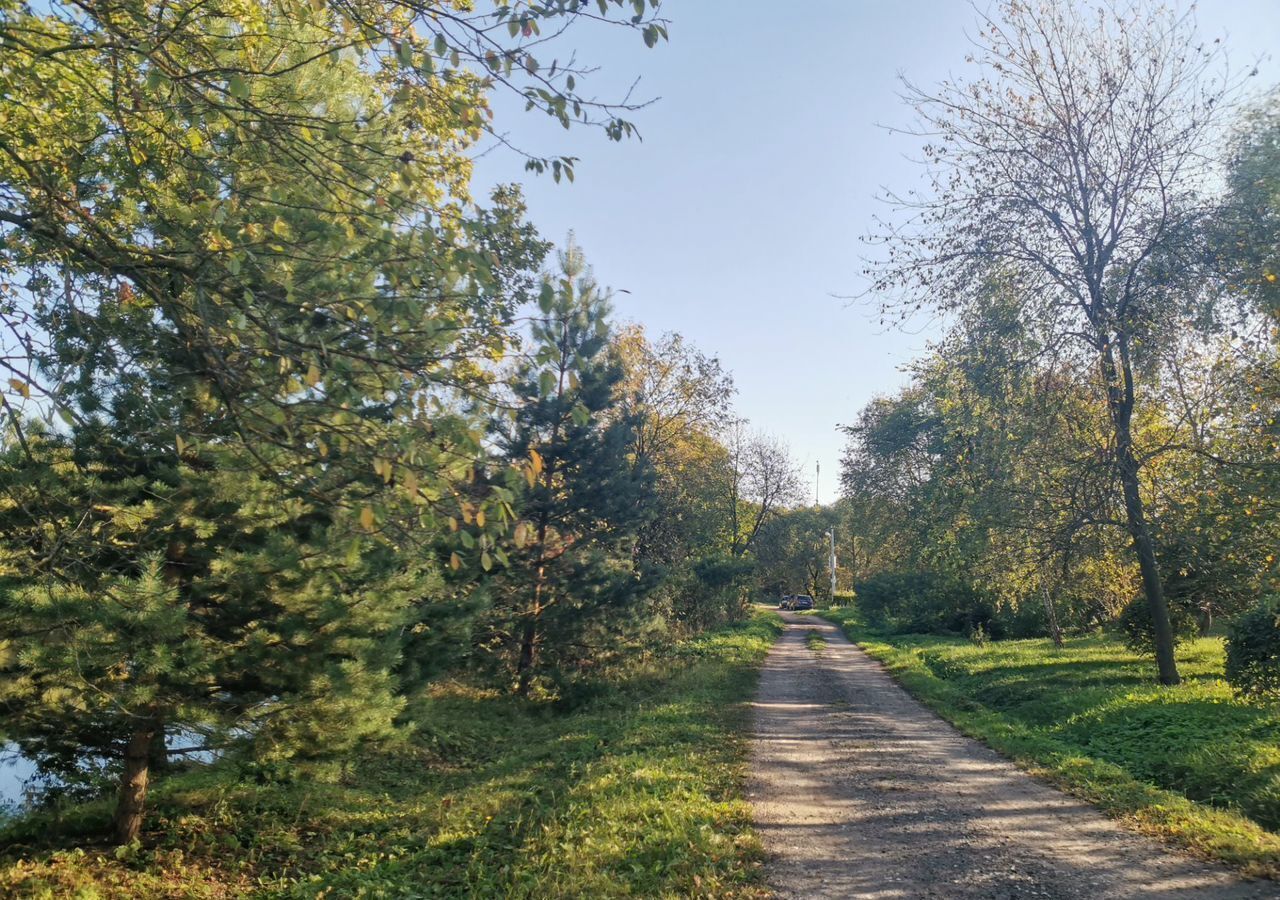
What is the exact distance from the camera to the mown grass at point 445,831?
5.78m

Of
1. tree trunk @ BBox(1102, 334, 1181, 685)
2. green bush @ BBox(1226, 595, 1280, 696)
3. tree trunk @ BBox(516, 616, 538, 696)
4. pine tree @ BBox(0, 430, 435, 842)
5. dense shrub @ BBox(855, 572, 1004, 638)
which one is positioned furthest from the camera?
dense shrub @ BBox(855, 572, 1004, 638)

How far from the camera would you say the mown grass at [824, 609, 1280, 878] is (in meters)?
6.48

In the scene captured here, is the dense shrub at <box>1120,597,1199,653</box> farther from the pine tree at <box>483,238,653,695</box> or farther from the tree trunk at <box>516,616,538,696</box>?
the tree trunk at <box>516,616,538,696</box>

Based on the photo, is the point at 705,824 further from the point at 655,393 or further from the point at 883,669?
the point at 655,393

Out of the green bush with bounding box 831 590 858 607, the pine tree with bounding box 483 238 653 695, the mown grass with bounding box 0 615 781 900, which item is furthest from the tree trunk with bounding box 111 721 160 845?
the green bush with bounding box 831 590 858 607

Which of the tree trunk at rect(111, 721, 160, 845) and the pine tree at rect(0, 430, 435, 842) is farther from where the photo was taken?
the tree trunk at rect(111, 721, 160, 845)

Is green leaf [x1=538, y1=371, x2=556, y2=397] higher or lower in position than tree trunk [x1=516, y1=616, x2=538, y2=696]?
higher

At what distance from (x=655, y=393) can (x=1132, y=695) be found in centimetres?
2300

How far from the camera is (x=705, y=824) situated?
21.5ft

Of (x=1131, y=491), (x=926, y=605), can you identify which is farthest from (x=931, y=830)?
(x=926, y=605)

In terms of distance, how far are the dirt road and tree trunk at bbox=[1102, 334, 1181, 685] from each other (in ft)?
16.5

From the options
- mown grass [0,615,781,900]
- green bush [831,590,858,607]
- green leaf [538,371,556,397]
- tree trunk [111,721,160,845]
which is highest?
green leaf [538,371,556,397]

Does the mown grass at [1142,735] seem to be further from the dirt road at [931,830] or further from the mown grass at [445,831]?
the mown grass at [445,831]

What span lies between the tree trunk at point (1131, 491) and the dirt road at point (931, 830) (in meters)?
5.03
